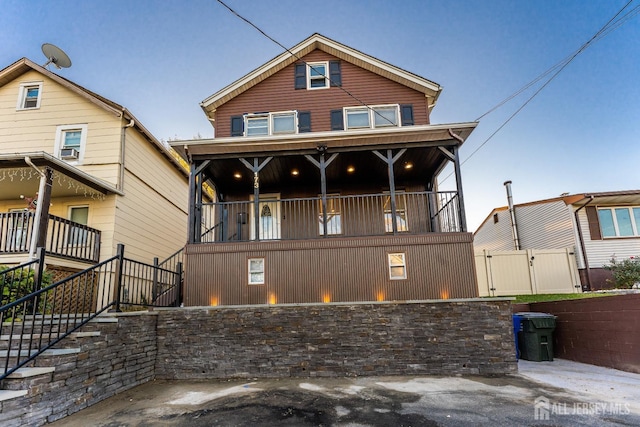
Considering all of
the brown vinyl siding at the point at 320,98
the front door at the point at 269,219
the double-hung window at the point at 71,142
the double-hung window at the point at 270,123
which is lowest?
the front door at the point at 269,219

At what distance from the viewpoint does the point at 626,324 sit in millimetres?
6414

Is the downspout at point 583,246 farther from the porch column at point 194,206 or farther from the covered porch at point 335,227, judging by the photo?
the porch column at point 194,206

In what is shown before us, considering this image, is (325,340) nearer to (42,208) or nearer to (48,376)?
(48,376)

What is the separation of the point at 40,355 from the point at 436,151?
926 centimetres

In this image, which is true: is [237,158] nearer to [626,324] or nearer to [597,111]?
[626,324]

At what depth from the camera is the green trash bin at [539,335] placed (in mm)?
7902

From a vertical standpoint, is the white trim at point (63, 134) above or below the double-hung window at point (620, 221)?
above

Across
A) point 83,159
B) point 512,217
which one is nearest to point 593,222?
point 512,217

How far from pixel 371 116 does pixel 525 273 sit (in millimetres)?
8450

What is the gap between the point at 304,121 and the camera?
36.5 feet

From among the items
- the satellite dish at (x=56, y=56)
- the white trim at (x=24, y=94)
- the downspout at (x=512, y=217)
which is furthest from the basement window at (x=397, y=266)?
the satellite dish at (x=56, y=56)

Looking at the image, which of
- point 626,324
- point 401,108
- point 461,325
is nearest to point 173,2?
point 401,108

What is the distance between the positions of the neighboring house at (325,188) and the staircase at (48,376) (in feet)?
10.6

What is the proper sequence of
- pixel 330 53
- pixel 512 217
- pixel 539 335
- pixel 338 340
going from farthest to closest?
pixel 512 217 < pixel 330 53 < pixel 539 335 < pixel 338 340
